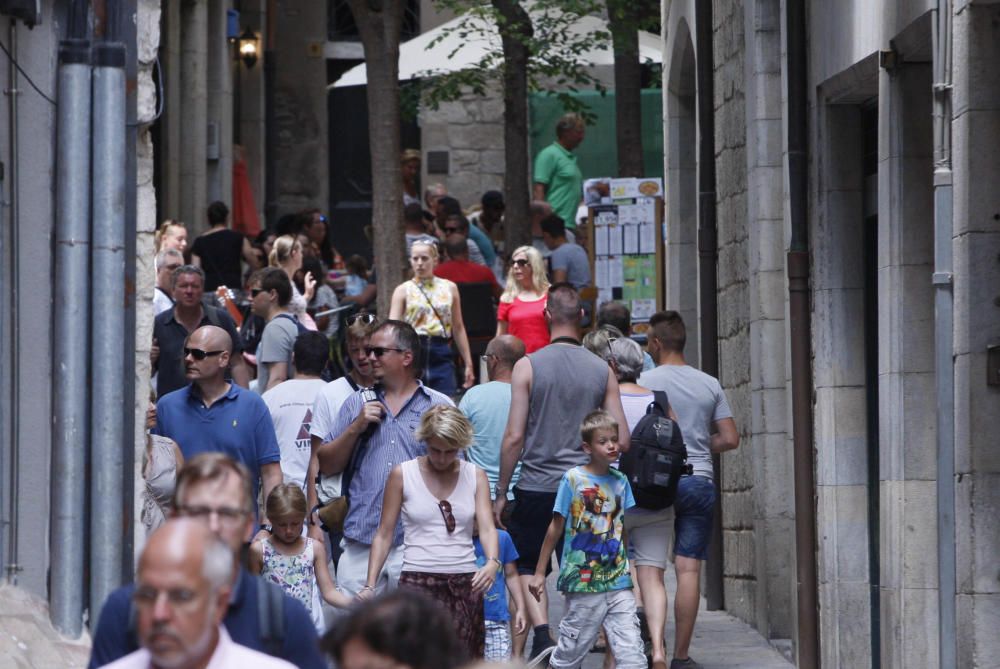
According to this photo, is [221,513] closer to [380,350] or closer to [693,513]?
[380,350]

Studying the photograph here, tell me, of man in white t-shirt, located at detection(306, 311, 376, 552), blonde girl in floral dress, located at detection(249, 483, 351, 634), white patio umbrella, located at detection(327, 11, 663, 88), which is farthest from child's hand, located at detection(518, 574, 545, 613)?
white patio umbrella, located at detection(327, 11, 663, 88)

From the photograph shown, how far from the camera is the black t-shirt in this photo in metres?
17.8

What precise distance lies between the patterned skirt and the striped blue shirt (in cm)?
41

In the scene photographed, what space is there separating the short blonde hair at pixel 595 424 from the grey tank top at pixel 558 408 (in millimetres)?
567

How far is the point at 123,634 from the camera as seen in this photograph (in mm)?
4480

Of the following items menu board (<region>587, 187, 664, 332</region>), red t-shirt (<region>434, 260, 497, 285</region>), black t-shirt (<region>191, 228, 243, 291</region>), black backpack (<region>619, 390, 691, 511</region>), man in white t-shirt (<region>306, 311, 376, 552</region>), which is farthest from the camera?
black t-shirt (<region>191, 228, 243, 291</region>)

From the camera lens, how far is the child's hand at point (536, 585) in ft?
30.9

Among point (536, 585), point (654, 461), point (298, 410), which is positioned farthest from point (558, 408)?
point (298, 410)

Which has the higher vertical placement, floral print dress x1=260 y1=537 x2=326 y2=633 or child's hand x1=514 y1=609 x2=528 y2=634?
floral print dress x1=260 y1=537 x2=326 y2=633

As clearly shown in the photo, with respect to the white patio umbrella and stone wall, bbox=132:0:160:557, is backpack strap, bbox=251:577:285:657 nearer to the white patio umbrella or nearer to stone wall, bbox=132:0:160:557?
stone wall, bbox=132:0:160:557

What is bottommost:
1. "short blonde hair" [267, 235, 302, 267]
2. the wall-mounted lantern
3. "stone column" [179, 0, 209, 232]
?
"short blonde hair" [267, 235, 302, 267]

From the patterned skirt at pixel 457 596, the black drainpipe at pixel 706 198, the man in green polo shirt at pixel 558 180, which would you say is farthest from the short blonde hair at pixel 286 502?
the man in green polo shirt at pixel 558 180

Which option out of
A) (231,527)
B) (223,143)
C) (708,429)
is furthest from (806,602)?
(223,143)

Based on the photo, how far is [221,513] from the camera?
462cm
